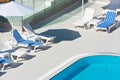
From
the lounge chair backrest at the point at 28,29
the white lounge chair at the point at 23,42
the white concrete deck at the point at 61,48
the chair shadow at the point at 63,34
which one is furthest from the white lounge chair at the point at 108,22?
the white lounge chair at the point at 23,42

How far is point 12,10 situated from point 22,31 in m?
1.70

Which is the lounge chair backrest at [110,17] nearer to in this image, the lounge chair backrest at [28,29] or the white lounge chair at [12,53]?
the lounge chair backrest at [28,29]

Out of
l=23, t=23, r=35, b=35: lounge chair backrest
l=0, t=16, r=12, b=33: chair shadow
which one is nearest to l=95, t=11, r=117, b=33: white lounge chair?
l=23, t=23, r=35, b=35: lounge chair backrest

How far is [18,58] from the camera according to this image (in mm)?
14875

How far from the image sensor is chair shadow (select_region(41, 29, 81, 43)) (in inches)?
676

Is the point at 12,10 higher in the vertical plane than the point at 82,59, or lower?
higher

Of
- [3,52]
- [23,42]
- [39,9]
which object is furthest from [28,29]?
[3,52]

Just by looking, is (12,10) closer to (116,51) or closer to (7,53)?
(7,53)

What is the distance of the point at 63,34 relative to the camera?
17.8 m

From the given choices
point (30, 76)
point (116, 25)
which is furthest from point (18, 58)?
point (116, 25)

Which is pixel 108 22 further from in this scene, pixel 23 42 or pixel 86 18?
pixel 23 42

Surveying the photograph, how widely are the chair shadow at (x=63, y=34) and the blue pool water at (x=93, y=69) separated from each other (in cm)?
234

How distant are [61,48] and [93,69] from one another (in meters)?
1.97

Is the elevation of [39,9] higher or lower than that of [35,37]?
higher
